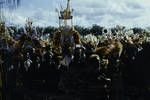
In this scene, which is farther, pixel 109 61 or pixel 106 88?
pixel 109 61

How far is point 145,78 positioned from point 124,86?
1.50ft

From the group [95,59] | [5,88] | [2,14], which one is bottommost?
[5,88]

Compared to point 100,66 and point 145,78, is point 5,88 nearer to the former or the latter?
point 100,66

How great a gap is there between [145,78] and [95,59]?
1.24 metres

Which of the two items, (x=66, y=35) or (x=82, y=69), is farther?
(x=66, y=35)

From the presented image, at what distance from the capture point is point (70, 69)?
13.0 m

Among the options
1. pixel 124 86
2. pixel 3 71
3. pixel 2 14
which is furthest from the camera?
pixel 3 71

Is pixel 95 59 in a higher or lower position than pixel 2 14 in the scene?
lower

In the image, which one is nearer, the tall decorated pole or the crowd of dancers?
the crowd of dancers

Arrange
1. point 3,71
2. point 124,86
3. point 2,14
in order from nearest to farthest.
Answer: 1. point 2,14
2. point 124,86
3. point 3,71

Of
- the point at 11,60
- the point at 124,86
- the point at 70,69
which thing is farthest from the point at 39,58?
the point at 124,86

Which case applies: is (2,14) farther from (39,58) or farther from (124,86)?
(39,58)

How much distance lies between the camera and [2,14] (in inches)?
437

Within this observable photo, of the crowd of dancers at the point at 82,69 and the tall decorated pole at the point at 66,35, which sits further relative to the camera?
the tall decorated pole at the point at 66,35
